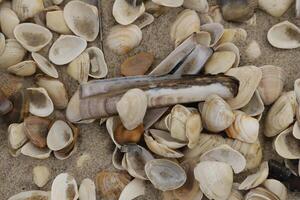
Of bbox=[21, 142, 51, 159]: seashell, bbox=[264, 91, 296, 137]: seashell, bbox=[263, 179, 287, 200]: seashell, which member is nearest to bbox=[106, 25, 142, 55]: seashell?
bbox=[21, 142, 51, 159]: seashell

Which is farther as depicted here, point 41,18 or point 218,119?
point 41,18

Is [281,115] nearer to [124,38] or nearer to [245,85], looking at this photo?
[245,85]

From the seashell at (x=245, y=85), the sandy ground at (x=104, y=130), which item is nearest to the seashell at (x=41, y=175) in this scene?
the sandy ground at (x=104, y=130)

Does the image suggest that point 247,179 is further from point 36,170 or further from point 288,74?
point 36,170

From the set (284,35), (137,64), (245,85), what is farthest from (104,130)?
(284,35)

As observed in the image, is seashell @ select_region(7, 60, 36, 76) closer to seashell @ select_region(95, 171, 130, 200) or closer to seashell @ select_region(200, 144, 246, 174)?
seashell @ select_region(95, 171, 130, 200)

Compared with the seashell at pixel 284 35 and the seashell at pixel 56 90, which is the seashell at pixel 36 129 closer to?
the seashell at pixel 56 90

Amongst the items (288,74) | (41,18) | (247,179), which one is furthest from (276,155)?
(41,18)
